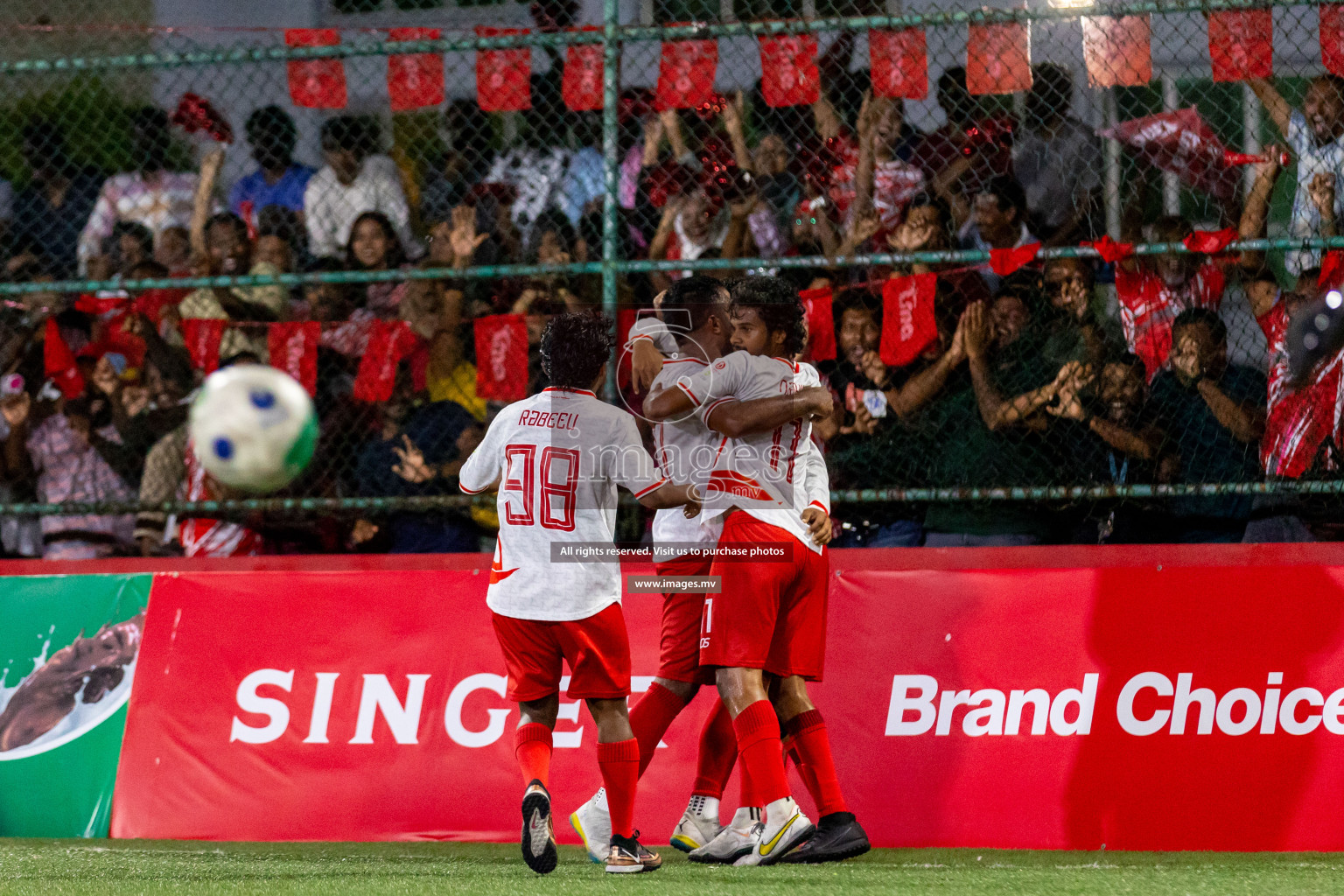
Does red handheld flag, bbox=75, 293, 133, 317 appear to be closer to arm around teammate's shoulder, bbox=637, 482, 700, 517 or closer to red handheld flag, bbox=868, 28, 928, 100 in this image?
arm around teammate's shoulder, bbox=637, 482, 700, 517

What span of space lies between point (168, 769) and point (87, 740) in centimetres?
36

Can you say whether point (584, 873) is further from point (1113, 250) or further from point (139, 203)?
point (139, 203)

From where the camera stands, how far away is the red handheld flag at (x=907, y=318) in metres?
5.52

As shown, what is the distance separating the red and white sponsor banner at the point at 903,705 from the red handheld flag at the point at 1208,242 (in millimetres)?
1099

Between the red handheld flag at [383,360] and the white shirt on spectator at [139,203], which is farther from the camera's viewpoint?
the white shirt on spectator at [139,203]

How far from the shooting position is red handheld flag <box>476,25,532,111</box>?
5918 mm

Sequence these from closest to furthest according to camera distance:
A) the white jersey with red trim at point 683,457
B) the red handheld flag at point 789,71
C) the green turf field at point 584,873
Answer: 1. the green turf field at point 584,873
2. the white jersey with red trim at point 683,457
3. the red handheld flag at point 789,71

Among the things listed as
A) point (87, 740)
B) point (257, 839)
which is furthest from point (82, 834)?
point (257, 839)

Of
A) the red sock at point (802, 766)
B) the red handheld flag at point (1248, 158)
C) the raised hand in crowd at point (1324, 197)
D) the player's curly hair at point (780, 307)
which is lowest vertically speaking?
the red sock at point (802, 766)

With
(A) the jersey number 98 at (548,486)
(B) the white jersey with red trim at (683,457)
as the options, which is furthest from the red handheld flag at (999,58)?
(A) the jersey number 98 at (548,486)

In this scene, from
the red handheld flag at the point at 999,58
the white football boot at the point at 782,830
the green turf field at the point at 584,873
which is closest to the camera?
the green turf field at the point at 584,873

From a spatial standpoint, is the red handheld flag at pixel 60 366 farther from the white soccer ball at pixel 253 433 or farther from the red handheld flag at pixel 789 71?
the red handheld flag at pixel 789 71

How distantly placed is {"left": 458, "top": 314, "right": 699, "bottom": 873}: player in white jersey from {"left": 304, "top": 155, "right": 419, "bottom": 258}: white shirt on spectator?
2249mm

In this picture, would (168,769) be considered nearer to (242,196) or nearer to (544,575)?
(544,575)
